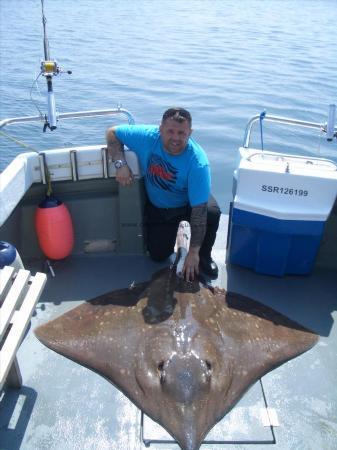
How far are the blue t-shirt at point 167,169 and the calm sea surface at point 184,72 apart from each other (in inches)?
132

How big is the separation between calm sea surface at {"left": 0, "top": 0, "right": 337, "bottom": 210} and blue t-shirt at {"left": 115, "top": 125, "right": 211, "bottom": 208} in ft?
11.0

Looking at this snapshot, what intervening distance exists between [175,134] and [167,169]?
17.3 inches

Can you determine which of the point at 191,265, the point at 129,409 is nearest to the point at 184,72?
the point at 191,265

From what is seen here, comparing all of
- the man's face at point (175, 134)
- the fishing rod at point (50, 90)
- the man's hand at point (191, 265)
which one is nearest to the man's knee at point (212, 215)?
the man's hand at point (191, 265)

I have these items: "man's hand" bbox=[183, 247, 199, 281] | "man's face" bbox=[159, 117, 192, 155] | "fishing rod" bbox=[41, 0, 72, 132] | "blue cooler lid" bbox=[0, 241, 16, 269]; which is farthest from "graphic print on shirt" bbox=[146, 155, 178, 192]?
"blue cooler lid" bbox=[0, 241, 16, 269]

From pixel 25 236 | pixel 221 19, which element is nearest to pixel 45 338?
pixel 25 236

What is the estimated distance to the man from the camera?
12.9 ft

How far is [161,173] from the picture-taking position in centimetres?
425

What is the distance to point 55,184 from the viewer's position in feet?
14.8

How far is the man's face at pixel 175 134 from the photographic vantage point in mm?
3797

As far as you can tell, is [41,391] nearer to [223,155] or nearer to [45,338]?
[45,338]

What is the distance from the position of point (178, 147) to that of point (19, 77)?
12869 millimetres

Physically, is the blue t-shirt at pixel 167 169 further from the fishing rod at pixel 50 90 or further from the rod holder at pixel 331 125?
the rod holder at pixel 331 125

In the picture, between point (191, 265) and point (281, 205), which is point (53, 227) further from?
point (281, 205)
